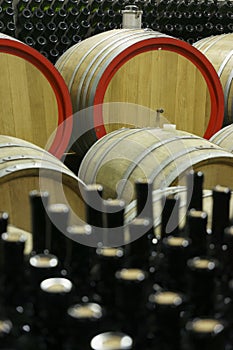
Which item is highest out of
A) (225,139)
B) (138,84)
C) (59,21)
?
(59,21)

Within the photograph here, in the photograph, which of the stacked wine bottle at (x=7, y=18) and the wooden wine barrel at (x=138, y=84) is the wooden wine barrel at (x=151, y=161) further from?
the stacked wine bottle at (x=7, y=18)

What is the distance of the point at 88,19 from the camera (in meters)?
3.38

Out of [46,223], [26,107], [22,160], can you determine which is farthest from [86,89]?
[46,223]

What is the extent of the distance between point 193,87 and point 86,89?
583 mm

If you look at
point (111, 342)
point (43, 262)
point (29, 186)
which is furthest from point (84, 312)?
point (29, 186)

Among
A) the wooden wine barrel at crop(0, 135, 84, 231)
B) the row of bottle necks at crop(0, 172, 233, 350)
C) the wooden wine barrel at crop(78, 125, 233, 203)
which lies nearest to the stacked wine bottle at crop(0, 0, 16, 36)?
the wooden wine barrel at crop(78, 125, 233, 203)

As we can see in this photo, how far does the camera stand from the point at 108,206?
37.6 inches

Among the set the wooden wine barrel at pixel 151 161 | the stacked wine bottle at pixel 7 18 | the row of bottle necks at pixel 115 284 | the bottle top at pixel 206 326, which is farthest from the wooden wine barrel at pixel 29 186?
the stacked wine bottle at pixel 7 18

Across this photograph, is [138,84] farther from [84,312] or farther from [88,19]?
[84,312]

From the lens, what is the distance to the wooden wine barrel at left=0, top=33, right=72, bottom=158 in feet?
7.79

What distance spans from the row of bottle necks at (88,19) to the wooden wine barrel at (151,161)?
1151 millimetres

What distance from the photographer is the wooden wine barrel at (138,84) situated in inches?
100.0

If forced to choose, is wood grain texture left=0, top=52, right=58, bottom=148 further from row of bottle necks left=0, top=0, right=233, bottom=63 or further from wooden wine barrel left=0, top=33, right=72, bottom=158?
row of bottle necks left=0, top=0, right=233, bottom=63

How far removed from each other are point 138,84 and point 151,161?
72 centimetres
